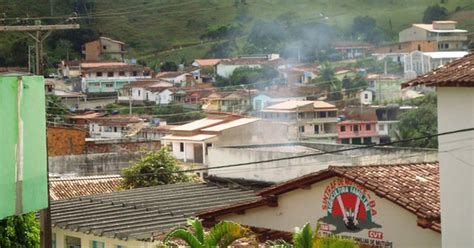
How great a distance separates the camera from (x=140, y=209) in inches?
752

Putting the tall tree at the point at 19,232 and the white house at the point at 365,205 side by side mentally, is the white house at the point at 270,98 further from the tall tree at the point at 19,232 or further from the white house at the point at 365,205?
the white house at the point at 365,205

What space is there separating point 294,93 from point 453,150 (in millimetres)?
72203

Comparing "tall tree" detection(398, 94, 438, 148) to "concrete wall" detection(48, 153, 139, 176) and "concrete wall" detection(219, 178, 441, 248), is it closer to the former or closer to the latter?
"concrete wall" detection(48, 153, 139, 176)

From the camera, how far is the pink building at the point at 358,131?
67.8 metres

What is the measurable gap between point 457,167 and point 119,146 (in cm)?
3318

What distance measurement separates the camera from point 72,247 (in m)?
18.7

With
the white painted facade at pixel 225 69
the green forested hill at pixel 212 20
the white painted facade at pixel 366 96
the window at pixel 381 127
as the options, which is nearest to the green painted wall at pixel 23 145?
the window at pixel 381 127

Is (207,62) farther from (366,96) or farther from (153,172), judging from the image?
(153,172)

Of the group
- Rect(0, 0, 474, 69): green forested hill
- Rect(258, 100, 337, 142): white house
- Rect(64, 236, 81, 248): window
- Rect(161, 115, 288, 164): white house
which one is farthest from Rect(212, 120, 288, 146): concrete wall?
Rect(0, 0, 474, 69): green forested hill

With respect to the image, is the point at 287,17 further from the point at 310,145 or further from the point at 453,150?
the point at 453,150

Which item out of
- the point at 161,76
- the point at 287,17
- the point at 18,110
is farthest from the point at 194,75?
the point at 18,110

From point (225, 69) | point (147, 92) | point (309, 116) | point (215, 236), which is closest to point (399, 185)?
point (215, 236)

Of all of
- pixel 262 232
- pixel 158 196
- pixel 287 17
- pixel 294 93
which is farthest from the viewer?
pixel 287 17

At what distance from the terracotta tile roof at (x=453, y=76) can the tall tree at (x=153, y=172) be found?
1584 cm
